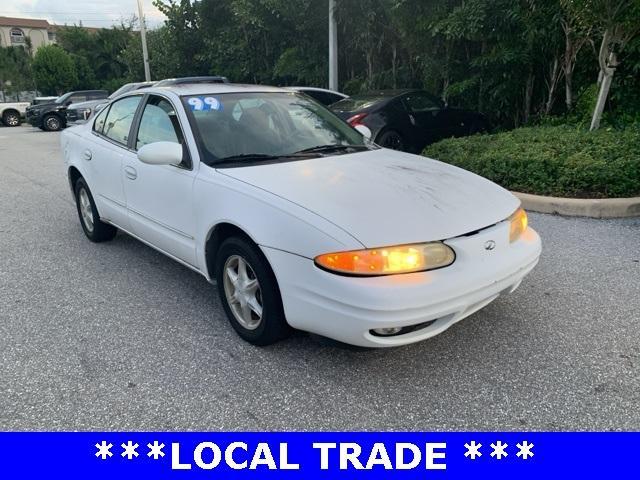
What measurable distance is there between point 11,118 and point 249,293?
90.0 ft

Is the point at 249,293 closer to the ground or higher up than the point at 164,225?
closer to the ground

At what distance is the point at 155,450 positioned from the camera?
241cm

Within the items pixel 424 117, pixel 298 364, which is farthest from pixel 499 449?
pixel 424 117

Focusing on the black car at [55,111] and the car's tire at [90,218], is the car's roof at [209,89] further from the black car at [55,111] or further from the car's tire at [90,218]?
the black car at [55,111]

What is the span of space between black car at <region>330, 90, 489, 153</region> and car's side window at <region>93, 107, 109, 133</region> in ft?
13.4

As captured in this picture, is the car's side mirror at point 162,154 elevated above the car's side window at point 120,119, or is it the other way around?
the car's side window at point 120,119

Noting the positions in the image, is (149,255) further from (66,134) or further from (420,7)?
(420,7)

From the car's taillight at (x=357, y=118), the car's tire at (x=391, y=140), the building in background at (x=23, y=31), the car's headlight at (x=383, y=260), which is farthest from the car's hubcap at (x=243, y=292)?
the building in background at (x=23, y=31)

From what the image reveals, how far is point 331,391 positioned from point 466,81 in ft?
31.3

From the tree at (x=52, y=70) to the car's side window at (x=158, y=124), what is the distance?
44.1 meters

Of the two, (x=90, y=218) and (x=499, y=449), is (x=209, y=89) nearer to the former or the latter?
(x=90, y=218)

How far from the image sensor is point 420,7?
11.4 meters

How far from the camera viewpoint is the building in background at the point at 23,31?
240 feet

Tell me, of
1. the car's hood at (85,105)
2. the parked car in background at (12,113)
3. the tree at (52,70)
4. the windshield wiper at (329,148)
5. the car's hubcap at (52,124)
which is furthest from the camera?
the tree at (52,70)
